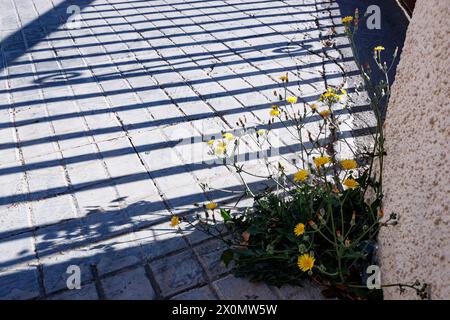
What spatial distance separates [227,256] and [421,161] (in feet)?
3.11

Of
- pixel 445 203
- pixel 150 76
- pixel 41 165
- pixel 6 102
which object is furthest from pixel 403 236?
pixel 6 102

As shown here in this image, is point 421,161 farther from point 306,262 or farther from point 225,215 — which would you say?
point 225,215

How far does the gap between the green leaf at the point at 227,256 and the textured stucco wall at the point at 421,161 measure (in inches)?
26.1

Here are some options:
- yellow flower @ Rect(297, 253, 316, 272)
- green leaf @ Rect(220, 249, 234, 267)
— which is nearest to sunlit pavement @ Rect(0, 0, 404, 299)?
green leaf @ Rect(220, 249, 234, 267)

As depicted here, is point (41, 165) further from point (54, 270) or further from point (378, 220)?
point (378, 220)

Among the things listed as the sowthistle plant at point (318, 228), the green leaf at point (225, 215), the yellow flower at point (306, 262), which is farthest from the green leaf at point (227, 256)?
the yellow flower at point (306, 262)

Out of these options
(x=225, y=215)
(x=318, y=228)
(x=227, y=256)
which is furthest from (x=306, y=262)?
(x=225, y=215)

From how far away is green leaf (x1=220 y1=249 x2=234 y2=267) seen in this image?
204 centimetres

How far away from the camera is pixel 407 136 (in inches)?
68.3

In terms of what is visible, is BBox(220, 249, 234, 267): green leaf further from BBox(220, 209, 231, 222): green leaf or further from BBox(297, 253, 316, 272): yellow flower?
BBox(297, 253, 316, 272): yellow flower

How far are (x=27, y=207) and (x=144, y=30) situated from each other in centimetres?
305

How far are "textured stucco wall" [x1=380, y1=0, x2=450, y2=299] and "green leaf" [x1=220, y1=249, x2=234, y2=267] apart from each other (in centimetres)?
66
